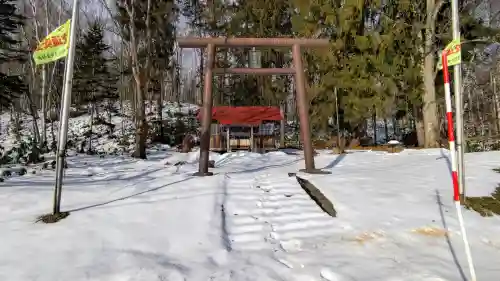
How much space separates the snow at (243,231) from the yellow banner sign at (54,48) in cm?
232

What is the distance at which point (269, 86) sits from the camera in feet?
98.0

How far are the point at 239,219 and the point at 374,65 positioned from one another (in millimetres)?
15514

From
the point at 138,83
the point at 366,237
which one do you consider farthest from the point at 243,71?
the point at 138,83

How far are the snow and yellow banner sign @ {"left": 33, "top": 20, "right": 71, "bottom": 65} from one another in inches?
91.2

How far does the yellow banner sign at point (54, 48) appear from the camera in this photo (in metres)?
Answer: 5.28

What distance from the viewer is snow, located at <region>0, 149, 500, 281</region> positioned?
4086mm

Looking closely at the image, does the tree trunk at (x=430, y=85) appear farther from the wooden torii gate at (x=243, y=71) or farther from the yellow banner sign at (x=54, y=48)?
the yellow banner sign at (x=54, y=48)

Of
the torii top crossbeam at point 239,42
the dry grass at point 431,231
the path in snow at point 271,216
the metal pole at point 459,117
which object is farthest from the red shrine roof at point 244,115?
the dry grass at point 431,231

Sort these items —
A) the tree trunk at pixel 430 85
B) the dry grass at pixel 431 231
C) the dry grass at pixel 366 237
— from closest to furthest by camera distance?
the dry grass at pixel 366 237 < the dry grass at pixel 431 231 < the tree trunk at pixel 430 85

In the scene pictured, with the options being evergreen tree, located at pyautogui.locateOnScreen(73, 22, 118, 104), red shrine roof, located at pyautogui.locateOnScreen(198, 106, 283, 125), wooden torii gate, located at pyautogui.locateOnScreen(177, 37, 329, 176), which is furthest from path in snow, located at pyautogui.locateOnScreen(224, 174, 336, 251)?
evergreen tree, located at pyautogui.locateOnScreen(73, 22, 118, 104)

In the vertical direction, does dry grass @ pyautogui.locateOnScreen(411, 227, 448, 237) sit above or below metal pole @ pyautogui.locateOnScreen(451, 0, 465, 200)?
below

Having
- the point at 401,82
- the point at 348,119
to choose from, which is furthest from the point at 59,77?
the point at 401,82

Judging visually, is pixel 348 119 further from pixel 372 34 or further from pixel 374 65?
pixel 372 34

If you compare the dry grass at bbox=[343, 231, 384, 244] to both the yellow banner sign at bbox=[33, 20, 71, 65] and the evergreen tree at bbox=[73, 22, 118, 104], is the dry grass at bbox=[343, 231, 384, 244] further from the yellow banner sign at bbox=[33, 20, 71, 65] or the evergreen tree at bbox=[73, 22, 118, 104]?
the evergreen tree at bbox=[73, 22, 118, 104]
